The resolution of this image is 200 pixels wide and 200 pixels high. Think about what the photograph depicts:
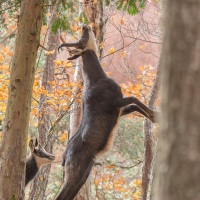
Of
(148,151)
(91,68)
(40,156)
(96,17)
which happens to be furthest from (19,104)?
(96,17)

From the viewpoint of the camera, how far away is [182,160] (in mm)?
1014

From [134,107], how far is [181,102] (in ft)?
12.6

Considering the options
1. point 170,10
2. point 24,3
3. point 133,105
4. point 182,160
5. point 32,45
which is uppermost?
point 24,3

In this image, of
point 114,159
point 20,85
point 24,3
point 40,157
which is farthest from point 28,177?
point 114,159

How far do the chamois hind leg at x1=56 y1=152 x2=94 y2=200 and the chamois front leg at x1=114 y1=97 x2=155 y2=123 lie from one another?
0.73 metres

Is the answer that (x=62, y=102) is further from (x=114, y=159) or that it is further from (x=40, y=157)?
(x=114, y=159)

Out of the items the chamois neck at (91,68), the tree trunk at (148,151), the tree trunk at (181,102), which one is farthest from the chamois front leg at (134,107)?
the tree trunk at (181,102)

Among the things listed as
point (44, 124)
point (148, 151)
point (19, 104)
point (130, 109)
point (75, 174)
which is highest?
point (44, 124)

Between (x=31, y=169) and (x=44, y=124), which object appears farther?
(x=44, y=124)

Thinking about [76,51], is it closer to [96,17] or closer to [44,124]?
[96,17]

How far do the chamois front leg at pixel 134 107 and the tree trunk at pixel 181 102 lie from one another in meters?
3.68

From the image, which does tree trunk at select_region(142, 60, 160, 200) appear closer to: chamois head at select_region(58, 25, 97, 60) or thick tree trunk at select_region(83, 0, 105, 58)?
chamois head at select_region(58, 25, 97, 60)

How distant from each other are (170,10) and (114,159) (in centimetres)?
1232

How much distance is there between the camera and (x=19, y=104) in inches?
161
